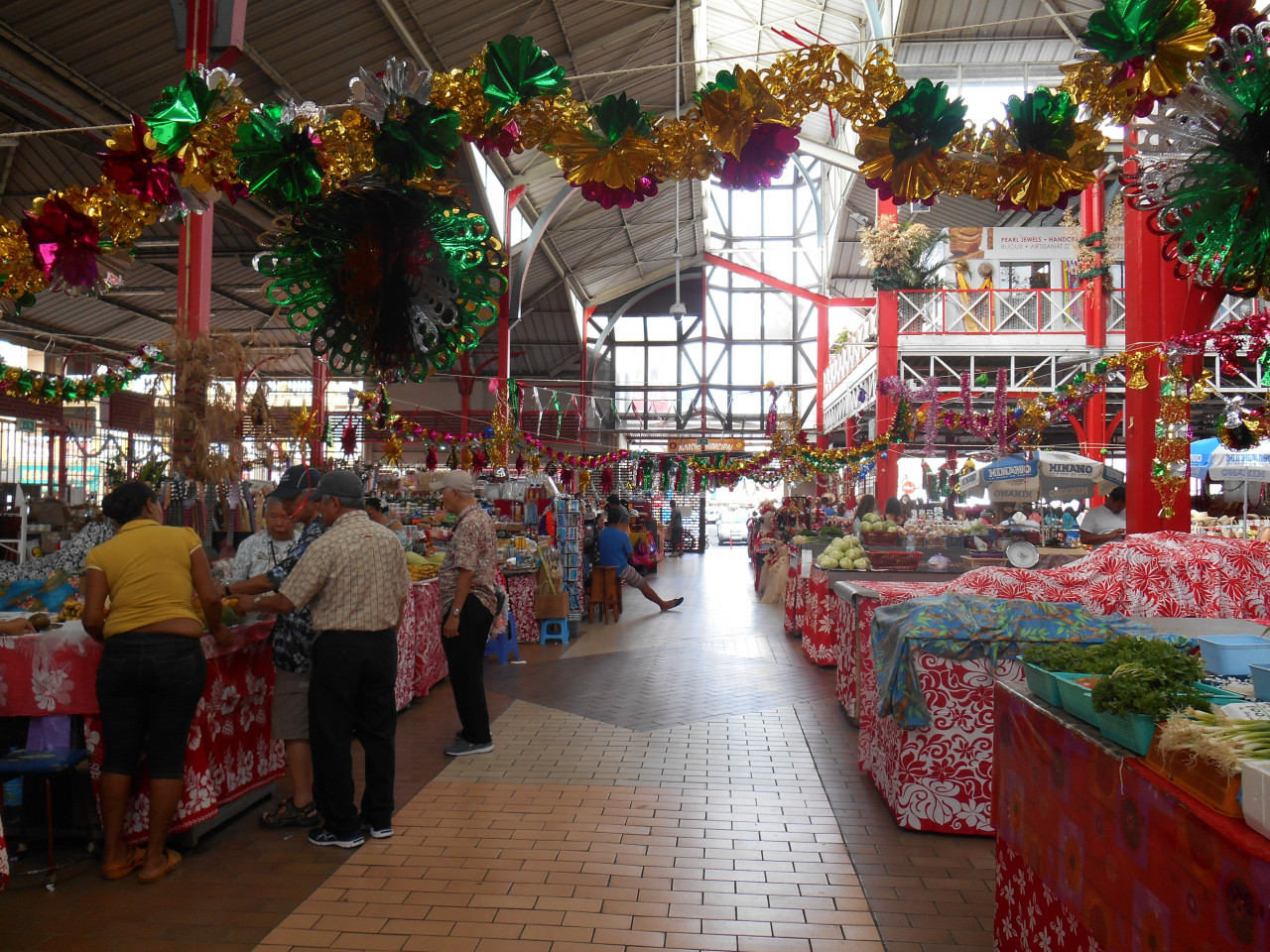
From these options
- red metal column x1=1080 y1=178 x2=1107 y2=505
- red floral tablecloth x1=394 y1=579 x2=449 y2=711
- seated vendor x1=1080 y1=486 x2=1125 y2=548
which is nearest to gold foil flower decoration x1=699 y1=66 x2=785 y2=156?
red floral tablecloth x1=394 y1=579 x2=449 y2=711

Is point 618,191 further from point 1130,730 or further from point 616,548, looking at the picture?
point 616,548

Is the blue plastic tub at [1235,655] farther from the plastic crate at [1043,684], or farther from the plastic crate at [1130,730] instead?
the plastic crate at [1130,730]

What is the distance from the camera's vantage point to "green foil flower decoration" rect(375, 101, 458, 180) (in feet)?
8.75

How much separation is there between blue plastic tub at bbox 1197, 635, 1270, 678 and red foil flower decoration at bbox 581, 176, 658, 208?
90.7 inches

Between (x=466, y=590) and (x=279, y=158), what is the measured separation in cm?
261

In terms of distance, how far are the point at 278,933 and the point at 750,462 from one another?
1598 cm

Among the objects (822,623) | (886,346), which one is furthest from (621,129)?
(886,346)

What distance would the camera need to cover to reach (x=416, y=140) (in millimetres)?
2680

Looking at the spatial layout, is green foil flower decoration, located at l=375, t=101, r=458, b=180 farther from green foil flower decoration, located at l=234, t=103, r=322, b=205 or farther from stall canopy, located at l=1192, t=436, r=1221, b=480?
stall canopy, located at l=1192, t=436, r=1221, b=480

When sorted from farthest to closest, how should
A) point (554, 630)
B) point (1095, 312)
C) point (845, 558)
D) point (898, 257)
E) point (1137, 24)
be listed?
1. point (898, 257)
2. point (1095, 312)
3. point (554, 630)
4. point (845, 558)
5. point (1137, 24)

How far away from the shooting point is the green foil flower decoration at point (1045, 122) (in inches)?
107

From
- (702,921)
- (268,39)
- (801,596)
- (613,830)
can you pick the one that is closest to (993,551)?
(801,596)

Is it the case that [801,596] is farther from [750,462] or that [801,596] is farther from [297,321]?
[750,462]

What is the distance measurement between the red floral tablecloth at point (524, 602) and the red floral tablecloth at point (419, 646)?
2124 millimetres
